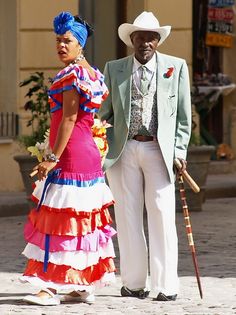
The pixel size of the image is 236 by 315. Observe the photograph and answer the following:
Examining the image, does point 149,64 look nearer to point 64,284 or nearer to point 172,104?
point 172,104

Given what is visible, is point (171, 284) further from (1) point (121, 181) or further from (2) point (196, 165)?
(2) point (196, 165)

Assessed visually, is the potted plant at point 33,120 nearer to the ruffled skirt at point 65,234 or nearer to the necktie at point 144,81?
the necktie at point 144,81

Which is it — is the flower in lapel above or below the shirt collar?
below

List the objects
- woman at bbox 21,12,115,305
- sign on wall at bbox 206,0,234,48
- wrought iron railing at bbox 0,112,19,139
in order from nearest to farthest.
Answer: woman at bbox 21,12,115,305, wrought iron railing at bbox 0,112,19,139, sign on wall at bbox 206,0,234,48

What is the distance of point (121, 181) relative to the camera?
10.7 m

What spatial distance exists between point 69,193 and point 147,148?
655 millimetres

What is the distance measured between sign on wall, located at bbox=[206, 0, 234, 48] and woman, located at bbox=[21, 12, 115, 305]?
34.8ft

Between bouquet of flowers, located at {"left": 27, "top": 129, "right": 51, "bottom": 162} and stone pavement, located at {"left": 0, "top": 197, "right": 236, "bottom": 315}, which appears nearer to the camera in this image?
stone pavement, located at {"left": 0, "top": 197, "right": 236, "bottom": 315}

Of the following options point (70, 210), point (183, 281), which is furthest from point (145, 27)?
point (183, 281)

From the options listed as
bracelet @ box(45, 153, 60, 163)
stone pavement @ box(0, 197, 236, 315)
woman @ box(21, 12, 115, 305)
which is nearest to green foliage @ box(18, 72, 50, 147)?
stone pavement @ box(0, 197, 236, 315)

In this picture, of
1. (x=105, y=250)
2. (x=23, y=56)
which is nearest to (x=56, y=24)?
(x=105, y=250)

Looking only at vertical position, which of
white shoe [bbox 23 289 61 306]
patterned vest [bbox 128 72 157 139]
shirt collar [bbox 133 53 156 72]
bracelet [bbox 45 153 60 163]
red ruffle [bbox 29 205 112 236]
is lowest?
white shoe [bbox 23 289 61 306]

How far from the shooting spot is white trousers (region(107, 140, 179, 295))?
34.7ft

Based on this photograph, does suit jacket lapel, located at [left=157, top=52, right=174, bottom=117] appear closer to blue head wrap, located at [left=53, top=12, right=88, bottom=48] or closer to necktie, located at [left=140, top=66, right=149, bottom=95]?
necktie, located at [left=140, top=66, right=149, bottom=95]
